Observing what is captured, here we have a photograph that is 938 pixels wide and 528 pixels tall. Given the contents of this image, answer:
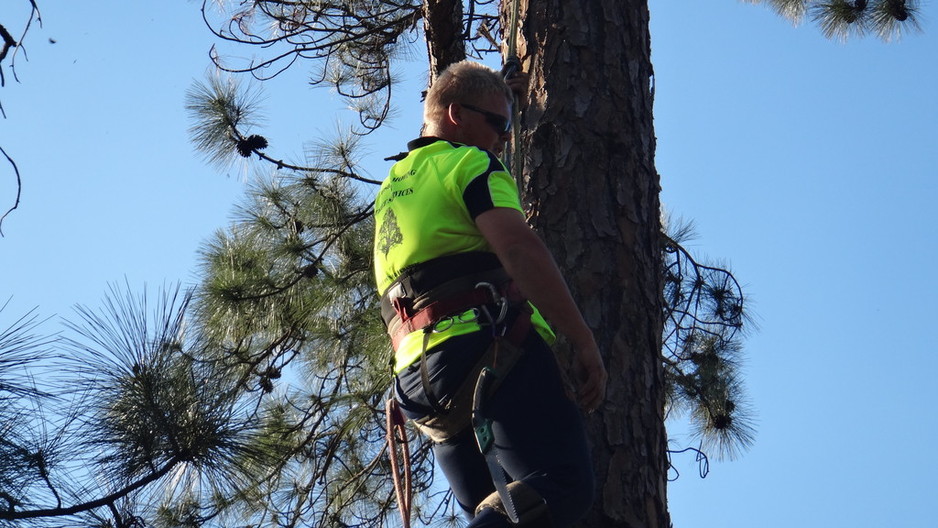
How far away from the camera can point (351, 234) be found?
18.2 ft

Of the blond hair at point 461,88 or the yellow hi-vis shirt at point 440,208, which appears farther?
the blond hair at point 461,88

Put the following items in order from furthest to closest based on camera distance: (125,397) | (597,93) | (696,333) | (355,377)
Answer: (696,333), (355,377), (597,93), (125,397)

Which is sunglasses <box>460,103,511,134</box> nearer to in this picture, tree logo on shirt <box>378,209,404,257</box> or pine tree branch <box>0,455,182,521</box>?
tree logo on shirt <box>378,209,404,257</box>

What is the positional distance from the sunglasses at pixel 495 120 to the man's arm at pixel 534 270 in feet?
1.26

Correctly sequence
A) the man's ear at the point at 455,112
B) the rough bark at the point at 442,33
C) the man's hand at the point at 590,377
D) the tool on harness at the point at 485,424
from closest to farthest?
1. the tool on harness at the point at 485,424
2. the man's hand at the point at 590,377
3. the man's ear at the point at 455,112
4. the rough bark at the point at 442,33

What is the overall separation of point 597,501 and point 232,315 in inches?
117

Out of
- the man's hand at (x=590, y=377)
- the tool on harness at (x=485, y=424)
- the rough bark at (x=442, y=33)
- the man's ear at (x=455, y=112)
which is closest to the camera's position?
the tool on harness at (x=485, y=424)

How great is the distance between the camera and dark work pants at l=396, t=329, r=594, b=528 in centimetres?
254

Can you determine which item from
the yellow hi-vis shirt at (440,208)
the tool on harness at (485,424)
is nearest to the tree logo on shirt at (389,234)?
the yellow hi-vis shirt at (440,208)

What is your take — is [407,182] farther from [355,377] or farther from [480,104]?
[355,377]

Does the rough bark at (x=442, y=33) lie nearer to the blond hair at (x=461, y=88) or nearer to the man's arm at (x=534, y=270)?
the blond hair at (x=461, y=88)

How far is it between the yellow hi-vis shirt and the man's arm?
40 millimetres

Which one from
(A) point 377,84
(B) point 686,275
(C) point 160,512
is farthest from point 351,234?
(C) point 160,512

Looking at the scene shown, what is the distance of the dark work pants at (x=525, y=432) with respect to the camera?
8.32 feet
